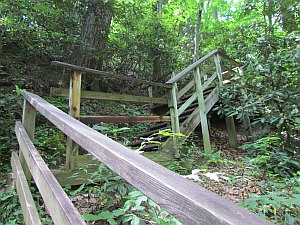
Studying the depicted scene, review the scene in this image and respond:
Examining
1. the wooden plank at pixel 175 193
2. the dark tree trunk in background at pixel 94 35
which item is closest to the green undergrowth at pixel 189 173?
the wooden plank at pixel 175 193

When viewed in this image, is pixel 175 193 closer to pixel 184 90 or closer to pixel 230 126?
pixel 184 90

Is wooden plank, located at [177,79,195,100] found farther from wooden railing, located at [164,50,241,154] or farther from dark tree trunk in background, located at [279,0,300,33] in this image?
dark tree trunk in background, located at [279,0,300,33]

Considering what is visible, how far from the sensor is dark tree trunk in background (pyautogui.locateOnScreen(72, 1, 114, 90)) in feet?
16.6

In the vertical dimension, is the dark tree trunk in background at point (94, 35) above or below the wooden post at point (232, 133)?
above

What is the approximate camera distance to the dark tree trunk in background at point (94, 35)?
5070 mm

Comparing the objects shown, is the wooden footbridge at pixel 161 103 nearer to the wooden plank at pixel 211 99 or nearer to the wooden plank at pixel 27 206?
the wooden plank at pixel 211 99

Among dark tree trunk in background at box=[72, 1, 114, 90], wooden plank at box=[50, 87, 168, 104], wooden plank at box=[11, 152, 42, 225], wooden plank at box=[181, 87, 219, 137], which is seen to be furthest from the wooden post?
wooden plank at box=[11, 152, 42, 225]

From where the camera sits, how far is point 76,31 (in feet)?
17.0

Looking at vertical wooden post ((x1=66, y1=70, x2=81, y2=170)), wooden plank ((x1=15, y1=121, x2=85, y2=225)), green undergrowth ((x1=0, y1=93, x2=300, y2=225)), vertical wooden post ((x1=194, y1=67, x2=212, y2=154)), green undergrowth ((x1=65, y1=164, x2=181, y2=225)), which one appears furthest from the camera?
vertical wooden post ((x1=194, y1=67, x2=212, y2=154))

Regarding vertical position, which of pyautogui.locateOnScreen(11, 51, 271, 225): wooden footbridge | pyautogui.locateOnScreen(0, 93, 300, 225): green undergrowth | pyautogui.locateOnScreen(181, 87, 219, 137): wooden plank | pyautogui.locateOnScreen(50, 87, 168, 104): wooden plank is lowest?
pyautogui.locateOnScreen(0, 93, 300, 225): green undergrowth

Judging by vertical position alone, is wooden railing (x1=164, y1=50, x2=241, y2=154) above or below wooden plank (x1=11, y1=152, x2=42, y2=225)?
above

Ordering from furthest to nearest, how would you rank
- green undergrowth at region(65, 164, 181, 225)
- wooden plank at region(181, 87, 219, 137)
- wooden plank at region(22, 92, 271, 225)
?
1. wooden plank at region(181, 87, 219, 137)
2. green undergrowth at region(65, 164, 181, 225)
3. wooden plank at region(22, 92, 271, 225)

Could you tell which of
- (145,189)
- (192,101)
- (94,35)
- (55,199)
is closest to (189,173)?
(192,101)

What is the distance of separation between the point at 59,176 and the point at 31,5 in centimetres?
315
